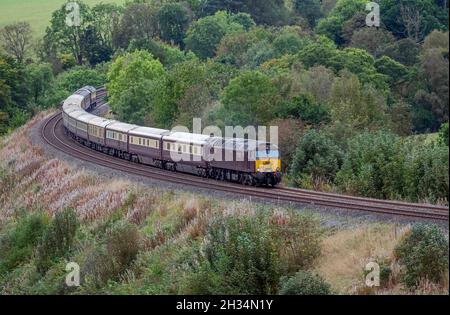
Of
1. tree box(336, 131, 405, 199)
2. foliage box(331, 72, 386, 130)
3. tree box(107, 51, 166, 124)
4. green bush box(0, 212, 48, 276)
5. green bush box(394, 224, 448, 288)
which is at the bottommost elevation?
tree box(107, 51, 166, 124)

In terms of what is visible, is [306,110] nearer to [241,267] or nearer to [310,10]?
[241,267]

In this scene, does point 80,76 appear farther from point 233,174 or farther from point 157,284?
point 157,284

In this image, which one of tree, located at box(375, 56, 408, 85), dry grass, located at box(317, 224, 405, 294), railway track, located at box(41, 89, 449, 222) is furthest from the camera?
tree, located at box(375, 56, 408, 85)

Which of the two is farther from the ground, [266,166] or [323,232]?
[323,232]

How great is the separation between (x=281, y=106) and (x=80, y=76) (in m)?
63.0

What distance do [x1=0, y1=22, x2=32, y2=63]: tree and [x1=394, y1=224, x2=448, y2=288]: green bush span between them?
117 metres

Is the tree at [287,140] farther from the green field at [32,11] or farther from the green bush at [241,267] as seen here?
the green field at [32,11]

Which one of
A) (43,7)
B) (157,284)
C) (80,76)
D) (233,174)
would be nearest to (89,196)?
(233,174)

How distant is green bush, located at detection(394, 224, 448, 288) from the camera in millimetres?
21688

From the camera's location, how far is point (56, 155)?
56500 millimetres

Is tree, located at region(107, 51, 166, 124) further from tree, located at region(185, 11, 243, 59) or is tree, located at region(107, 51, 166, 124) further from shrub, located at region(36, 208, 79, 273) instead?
shrub, located at region(36, 208, 79, 273)

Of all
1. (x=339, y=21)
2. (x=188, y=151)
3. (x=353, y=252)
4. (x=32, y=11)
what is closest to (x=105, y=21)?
(x=32, y=11)

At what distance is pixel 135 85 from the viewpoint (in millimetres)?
78625

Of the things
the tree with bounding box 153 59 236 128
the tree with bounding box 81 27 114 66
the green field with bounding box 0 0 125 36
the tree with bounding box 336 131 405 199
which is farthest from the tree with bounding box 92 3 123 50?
the tree with bounding box 336 131 405 199
